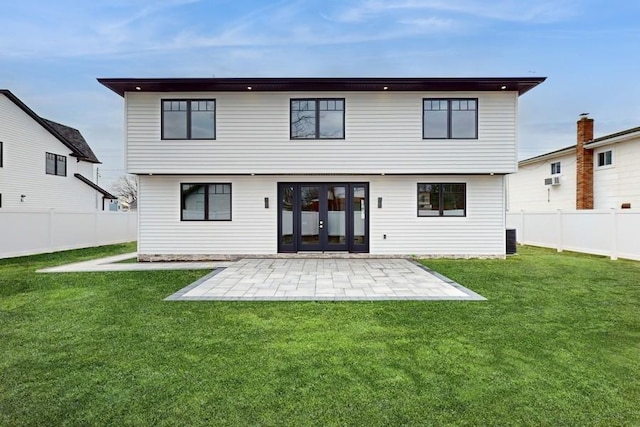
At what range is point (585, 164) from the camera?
1711 centimetres

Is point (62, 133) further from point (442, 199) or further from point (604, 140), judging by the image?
point (604, 140)

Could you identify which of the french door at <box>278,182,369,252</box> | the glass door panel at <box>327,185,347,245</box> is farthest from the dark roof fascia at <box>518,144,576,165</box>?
the glass door panel at <box>327,185,347,245</box>

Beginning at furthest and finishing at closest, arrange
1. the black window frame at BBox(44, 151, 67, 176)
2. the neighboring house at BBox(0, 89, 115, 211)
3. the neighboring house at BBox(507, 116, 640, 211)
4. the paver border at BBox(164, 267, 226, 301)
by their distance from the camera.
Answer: the black window frame at BBox(44, 151, 67, 176) → the neighboring house at BBox(0, 89, 115, 211) → the neighboring house at BBox(507, 116, 640, 211) → the paver border at BBox(164, 267, 226, 301)

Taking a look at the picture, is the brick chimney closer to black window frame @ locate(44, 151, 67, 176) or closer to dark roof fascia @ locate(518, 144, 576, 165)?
dark roof fascia @ locate(518, 144, 576, 165)

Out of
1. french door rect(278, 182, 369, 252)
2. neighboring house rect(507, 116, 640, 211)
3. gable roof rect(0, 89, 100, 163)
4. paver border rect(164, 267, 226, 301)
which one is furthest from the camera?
gable roof rect(0, 89, 100, 163)

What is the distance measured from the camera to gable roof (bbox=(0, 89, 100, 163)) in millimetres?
18770

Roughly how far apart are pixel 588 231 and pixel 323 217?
9.35 metres

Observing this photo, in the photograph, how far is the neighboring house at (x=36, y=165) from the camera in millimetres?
18531

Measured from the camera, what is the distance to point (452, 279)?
26.2 ft

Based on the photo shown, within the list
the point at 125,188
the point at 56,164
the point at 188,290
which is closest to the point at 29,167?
the point at 56,164

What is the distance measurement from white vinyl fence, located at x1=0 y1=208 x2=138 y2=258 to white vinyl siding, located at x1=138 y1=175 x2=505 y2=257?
16.5 feet

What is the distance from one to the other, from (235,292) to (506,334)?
181 inches

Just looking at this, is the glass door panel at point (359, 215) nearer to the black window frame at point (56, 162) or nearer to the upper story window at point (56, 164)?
the black window frame at point (56, 162)

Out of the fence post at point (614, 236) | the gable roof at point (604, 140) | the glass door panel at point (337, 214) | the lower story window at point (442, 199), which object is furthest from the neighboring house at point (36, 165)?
the gable roof at point (604, 140)
